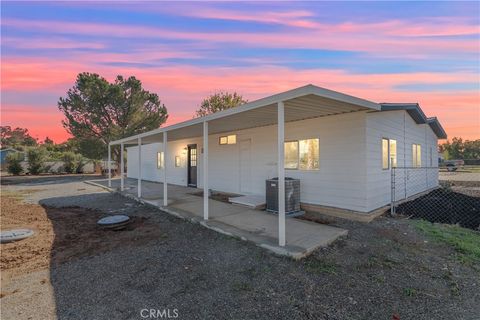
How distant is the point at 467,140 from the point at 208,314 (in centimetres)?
4850

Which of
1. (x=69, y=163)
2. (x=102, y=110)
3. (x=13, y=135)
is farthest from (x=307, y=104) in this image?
(x=13, y=135)

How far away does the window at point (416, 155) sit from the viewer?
9.48m

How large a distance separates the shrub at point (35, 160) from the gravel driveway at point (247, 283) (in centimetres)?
2691

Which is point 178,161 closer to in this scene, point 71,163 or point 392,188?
point 392,188

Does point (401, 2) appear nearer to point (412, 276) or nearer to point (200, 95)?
point (412, 276)

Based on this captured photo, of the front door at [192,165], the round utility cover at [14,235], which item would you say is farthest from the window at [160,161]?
the round utility cover at [14,235]

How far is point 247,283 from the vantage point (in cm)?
323

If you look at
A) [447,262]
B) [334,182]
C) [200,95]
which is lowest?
[447,262]

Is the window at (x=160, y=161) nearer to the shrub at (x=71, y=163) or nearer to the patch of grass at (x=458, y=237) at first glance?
the patch of grass at (x=458, y=237)

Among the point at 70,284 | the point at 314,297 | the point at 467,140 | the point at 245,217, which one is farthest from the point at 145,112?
the point at 467,140

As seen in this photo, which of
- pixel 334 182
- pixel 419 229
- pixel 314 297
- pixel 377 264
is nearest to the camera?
pixel 314 297

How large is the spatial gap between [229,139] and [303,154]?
378 centimetres

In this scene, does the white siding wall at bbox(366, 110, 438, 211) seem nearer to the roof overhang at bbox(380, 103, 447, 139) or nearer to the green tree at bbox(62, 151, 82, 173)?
the roof overhang at bbox(380, 103, 447, 139)

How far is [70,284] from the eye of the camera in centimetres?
328
